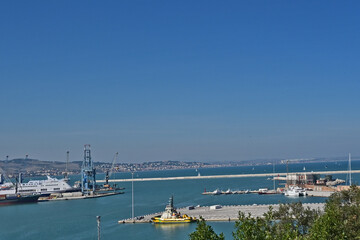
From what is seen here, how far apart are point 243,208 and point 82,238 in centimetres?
1751

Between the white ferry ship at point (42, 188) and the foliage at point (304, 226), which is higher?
the foliage at point (304, 226)

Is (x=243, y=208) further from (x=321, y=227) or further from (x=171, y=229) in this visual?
(x=321, y=227)

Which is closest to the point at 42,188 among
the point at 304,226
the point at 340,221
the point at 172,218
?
the point at 172,218

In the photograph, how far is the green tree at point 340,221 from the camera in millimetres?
15578

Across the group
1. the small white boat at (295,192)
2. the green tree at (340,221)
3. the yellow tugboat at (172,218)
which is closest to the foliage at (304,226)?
the green tree at (340,221)

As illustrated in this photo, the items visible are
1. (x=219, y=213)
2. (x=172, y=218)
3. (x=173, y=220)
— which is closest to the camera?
(x=173, y=220)

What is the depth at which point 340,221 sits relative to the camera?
18.7 metres

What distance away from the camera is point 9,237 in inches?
1615

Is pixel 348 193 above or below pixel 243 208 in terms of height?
above

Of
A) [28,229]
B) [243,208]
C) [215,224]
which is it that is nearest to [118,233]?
[215,224]

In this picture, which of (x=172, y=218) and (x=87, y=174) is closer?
(x=172, y=218)

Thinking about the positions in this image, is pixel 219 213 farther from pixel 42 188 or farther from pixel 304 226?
pixel 42 188

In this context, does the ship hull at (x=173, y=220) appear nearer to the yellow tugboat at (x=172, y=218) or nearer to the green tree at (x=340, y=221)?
the yellow tugboat at (x=172, y=218)

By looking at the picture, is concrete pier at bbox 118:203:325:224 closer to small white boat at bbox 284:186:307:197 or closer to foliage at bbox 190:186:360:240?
foliage at bbox 190:186:360:240
